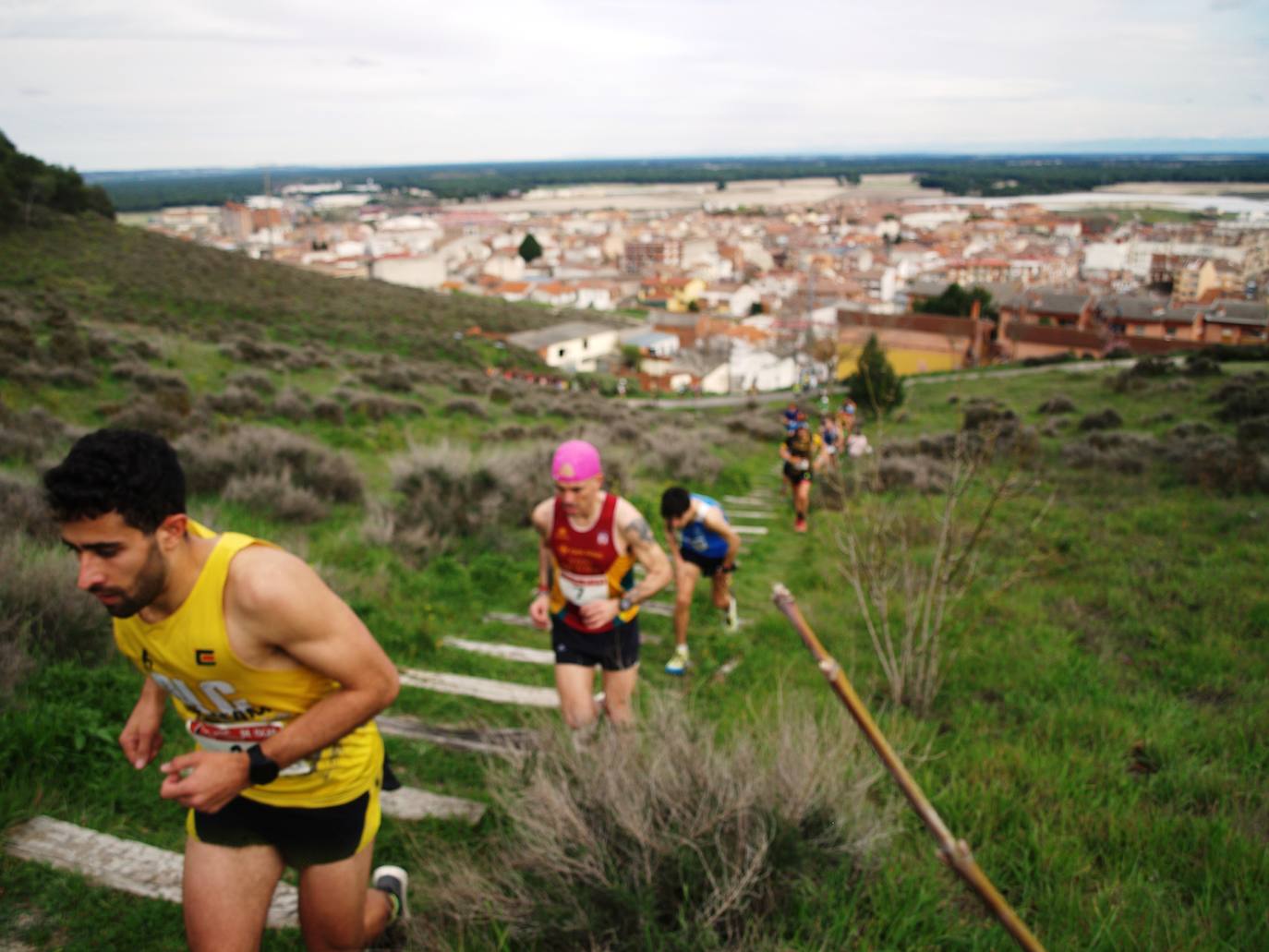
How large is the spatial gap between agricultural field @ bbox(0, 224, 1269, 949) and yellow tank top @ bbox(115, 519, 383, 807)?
0.67 m

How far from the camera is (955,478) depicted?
4535mm

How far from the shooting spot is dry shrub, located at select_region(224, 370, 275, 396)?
13505 mm

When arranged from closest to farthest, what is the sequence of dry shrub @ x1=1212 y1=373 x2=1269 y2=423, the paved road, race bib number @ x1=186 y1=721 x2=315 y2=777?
race bib number @ x1=186 y1=721 x2=315 y2=777
dry shrub @ x1=1212 y1=373 x2=1269 y2=423
the paved road

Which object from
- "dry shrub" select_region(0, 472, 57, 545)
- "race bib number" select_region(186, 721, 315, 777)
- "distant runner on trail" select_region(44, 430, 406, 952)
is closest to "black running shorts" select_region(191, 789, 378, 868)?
"distant runner on trail" select_region(44, 430, 406, 952)

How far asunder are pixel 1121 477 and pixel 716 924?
10.8 meters

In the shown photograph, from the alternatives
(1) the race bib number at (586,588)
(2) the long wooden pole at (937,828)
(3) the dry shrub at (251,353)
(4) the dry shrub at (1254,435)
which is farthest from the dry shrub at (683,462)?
(2) the long wooden pole at (937,828)

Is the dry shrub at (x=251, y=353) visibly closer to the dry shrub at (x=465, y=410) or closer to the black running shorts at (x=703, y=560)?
the dry shrub at (x=465, y=410)

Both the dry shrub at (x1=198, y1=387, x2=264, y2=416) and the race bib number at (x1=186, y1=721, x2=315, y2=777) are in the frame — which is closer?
the race bib number at (x1=186, y1=721, x2=315, y2=777)

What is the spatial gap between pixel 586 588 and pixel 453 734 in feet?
4.17

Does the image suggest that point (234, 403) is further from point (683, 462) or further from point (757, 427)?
point (757, 427)

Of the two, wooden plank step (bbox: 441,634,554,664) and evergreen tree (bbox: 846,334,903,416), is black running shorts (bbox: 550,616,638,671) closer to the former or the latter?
wooden plank step (bbox: 441,634,554,664)

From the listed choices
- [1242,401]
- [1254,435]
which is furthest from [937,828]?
[1242,401]

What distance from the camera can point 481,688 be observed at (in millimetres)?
4977

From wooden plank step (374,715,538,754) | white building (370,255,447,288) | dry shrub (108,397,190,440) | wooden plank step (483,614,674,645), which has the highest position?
white building (370,255,447,288)
